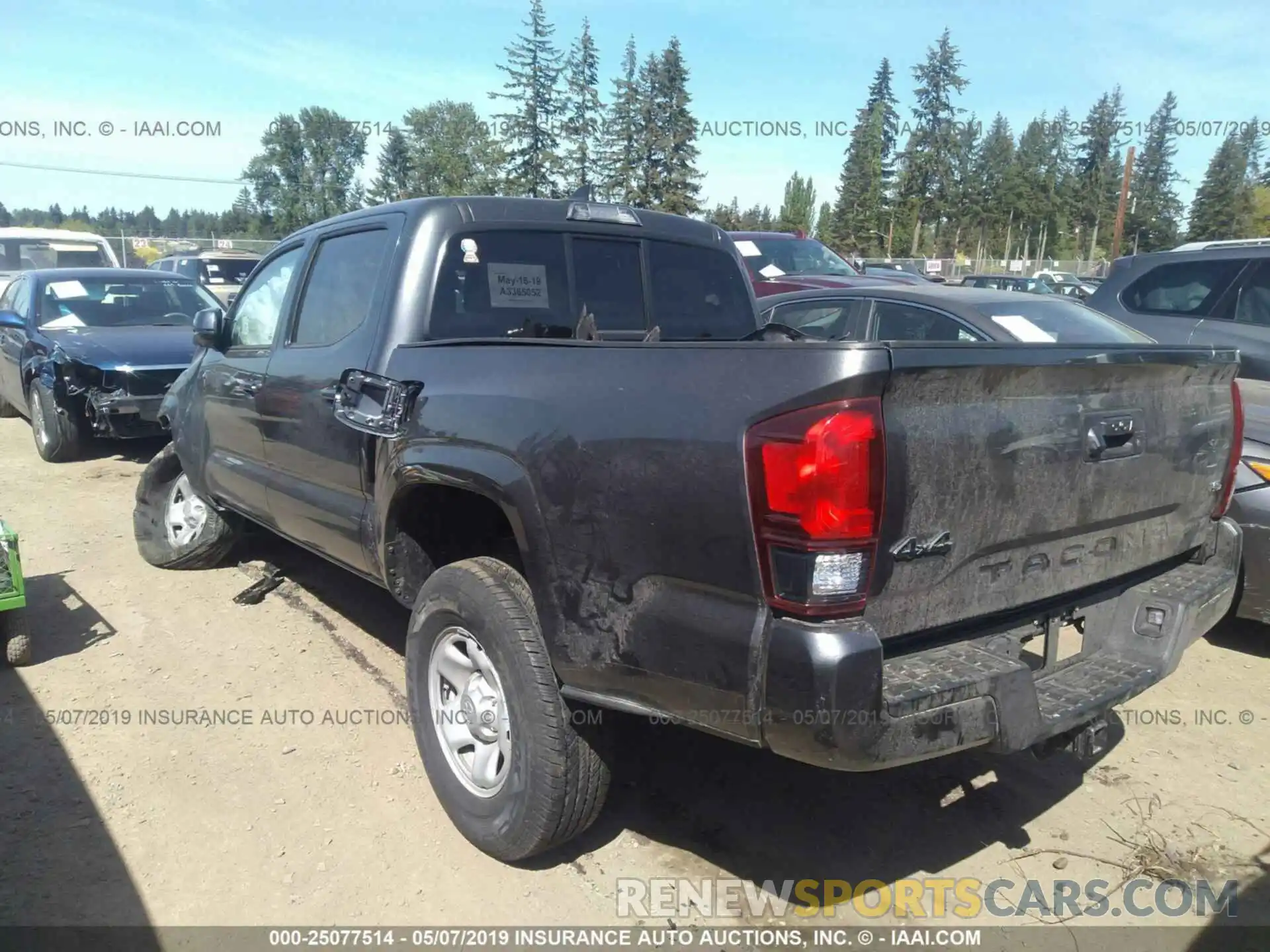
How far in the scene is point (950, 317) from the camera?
5918 mm

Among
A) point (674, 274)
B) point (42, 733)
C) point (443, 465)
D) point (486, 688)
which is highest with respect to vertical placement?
point (674, 274)

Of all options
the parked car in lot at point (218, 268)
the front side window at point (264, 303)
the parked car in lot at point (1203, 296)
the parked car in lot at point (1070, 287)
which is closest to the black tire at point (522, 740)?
the front side window at point (264, 303)

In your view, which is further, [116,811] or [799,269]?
[799,269]

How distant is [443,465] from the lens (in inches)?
113

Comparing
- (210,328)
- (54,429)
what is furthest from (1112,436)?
(54,429)

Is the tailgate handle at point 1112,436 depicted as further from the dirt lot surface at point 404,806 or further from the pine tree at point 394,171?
the pine tree at point 394,171

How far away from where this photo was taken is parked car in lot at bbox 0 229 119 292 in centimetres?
1368

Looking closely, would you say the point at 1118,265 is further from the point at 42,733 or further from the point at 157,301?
the point at 157,301

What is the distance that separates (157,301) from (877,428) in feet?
29.7

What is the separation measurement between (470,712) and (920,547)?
1.54m

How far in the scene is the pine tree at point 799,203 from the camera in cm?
7800

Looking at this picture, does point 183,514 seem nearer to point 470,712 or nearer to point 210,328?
point 210,328

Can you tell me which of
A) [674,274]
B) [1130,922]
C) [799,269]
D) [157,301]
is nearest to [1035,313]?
[674,274]

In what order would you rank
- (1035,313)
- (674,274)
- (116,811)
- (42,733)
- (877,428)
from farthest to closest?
1. (1035,313)
2. (674,274)
3. (42,733)
4. (116,811)
5. (877,428)
